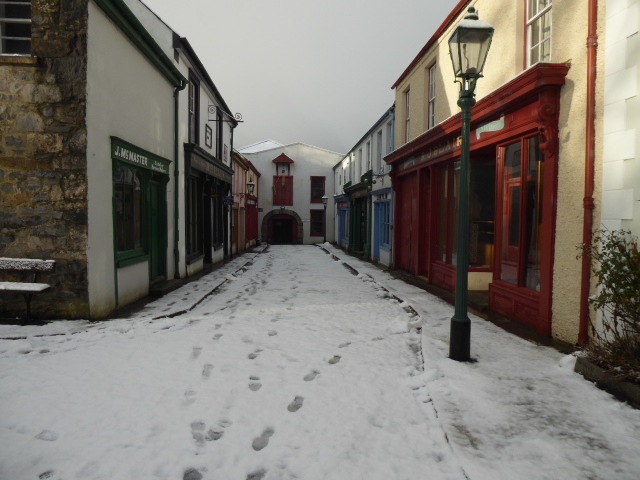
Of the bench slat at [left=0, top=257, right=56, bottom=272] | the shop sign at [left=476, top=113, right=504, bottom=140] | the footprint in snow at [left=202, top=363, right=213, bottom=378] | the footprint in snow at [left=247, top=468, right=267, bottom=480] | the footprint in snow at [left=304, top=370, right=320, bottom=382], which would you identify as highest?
the shop sign at [left=476, top=113, right=504, bottom=140]

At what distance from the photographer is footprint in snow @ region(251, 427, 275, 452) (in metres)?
2.98

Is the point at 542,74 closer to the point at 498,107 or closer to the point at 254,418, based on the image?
the point at 498,107

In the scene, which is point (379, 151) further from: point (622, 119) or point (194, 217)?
point (622, 119)

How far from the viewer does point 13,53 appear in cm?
620

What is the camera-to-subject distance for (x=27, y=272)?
6.00m

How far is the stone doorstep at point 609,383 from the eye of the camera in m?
3.49

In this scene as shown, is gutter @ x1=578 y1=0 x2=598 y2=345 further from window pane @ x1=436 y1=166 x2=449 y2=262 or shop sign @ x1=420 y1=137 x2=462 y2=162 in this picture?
window pane @ x1=436 y1=166 x2=449 y2=262

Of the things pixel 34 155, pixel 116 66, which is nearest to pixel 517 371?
pixel 34 155

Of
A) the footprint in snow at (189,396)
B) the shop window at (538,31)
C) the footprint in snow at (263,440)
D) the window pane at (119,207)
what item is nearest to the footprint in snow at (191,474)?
the footprint in snow at (263,440)

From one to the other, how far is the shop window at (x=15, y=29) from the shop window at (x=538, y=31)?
7.20m

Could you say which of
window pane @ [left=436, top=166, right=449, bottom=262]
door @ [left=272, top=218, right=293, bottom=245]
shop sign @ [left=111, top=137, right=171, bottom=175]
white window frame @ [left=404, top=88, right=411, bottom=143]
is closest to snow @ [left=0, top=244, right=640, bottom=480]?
shop sign @ [left=111, top=137, right=171, bottom=175]

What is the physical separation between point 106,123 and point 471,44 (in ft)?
17.1

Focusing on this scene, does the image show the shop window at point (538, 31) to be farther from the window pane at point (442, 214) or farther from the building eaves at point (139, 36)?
the building eaves at point (139, 36)

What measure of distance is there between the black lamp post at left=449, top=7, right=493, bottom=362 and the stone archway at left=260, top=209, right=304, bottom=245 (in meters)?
28.2
